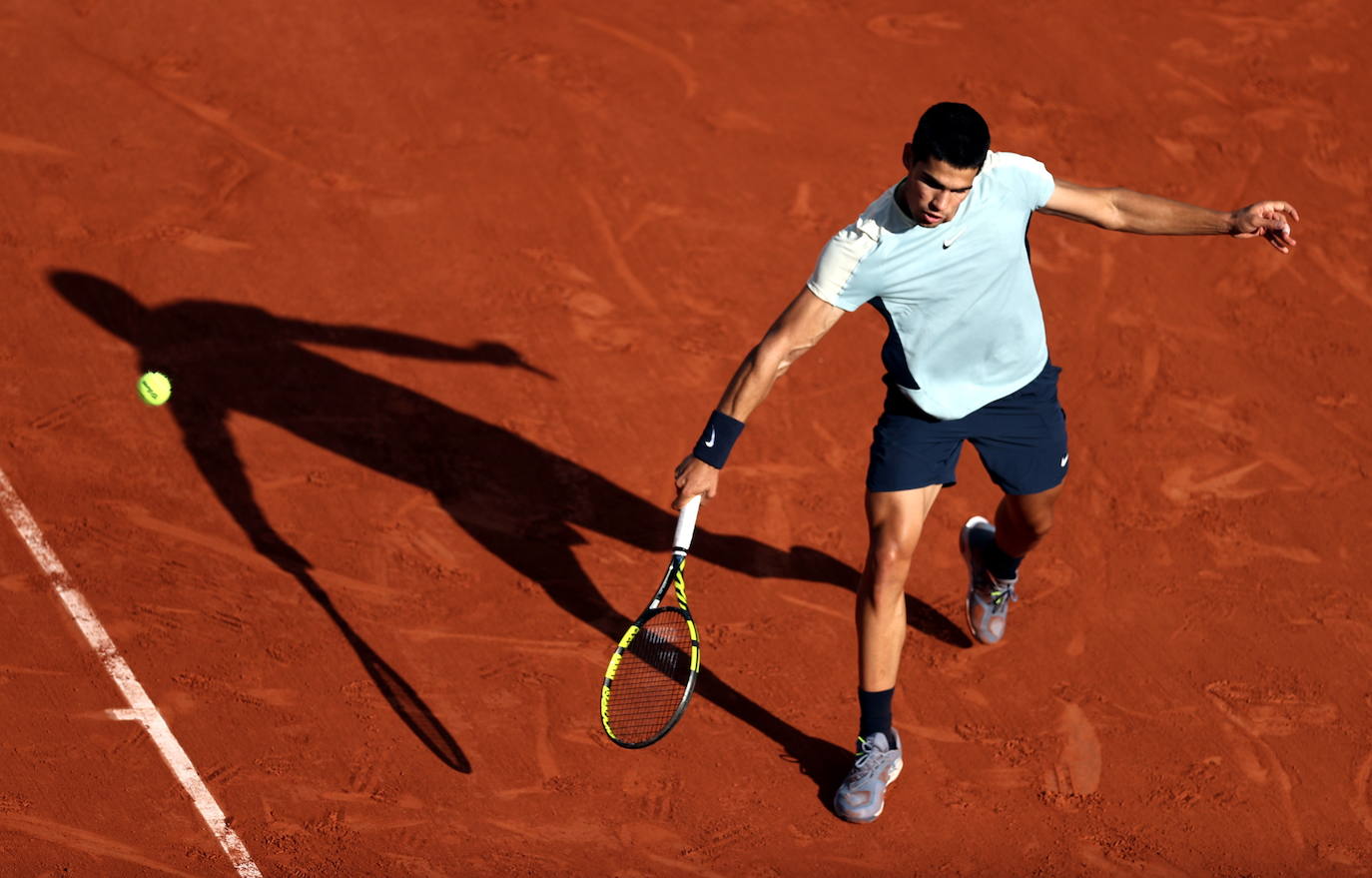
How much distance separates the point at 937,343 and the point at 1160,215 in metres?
0.98

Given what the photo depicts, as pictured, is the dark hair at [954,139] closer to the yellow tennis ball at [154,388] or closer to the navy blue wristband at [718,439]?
the navy blue wristband at [718,439]

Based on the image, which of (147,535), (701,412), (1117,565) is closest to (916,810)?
(1117,565)

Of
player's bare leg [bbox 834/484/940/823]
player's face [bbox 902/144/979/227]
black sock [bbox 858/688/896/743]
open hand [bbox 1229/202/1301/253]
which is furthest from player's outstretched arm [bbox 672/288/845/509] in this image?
open hand [bbox 1229/202/1301/253]

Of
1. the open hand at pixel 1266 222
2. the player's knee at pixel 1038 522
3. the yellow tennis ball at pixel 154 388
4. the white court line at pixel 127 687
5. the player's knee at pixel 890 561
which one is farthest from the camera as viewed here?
the yellow tennis ball at pixel 154 388

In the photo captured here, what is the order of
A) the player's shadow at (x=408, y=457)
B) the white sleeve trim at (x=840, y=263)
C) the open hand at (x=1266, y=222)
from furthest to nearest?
1. the player's shadow at (x=408, y=457)
2. the open hand at (x=1266, y=222)
3. the white sleeve trim at (x=840, y=263)

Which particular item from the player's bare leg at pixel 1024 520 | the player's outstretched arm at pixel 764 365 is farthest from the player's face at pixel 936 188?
the player's bare leg at pixel 1024 520

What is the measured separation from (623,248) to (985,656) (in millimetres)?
3226

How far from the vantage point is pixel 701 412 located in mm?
7770

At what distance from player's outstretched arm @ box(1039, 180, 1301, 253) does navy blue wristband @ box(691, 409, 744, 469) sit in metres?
1.44

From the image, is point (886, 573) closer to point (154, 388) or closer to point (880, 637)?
point (880, 637)

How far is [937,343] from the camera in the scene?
5582mm

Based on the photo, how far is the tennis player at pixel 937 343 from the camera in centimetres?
525

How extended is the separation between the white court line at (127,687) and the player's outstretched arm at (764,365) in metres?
2.33

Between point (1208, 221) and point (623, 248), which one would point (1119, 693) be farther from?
point (623, 248)
